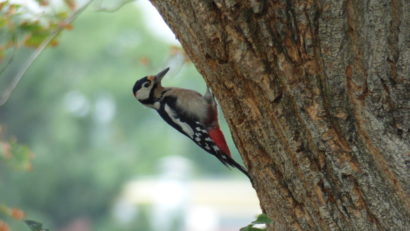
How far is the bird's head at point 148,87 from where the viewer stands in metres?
4.32

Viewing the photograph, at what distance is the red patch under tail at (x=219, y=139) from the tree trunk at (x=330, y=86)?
1.43 metres

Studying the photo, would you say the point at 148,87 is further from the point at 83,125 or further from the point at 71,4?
the point at 83,125

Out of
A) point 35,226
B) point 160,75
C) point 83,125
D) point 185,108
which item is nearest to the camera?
point 35,226

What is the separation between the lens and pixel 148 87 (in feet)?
14.3

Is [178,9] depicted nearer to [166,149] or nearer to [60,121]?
[60,121]

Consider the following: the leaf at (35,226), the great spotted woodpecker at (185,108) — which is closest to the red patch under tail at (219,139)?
the great spotted woodpecker at (185,108)

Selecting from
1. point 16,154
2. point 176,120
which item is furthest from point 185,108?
point 16,154

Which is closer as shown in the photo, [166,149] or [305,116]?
[305,116]

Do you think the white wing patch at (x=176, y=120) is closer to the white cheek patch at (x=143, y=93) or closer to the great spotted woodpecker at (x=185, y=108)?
the great spotted woodpecker at (x=185, y=108)

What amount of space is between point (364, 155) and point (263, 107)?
31 centimetres

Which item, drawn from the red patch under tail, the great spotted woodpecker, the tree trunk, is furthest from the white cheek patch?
the tree trunk

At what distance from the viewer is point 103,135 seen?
110ft

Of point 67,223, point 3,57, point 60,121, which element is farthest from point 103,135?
point 3,57

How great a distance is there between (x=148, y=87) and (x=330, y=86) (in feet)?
6.96
